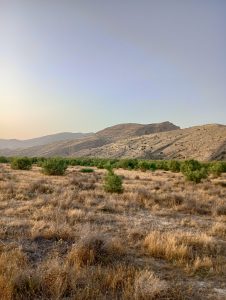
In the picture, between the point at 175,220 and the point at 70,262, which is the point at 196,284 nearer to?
the point at 70,262

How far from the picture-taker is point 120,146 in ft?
548

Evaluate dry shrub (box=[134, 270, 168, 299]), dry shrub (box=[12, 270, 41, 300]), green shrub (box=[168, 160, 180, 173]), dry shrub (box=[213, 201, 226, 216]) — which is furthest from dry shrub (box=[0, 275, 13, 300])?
green shrub (box=[168, 160, 180, 173])

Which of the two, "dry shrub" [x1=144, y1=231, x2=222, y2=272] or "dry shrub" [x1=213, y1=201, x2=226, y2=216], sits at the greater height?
"dry shrub" [x1=144, y1=231, x2=222, y2=272]

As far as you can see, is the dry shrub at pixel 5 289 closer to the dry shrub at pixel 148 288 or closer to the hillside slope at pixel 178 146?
the dry shrub at pixel 148 288

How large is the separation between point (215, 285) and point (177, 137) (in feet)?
485

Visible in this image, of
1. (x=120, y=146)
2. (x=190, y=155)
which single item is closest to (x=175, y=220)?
(x=190, y=155)

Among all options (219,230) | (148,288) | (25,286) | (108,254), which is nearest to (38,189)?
(219,230)

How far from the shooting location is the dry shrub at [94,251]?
8102 mm

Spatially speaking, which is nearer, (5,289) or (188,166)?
(5,289)

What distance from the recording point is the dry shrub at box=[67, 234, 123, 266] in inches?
319

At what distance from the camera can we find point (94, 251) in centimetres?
848

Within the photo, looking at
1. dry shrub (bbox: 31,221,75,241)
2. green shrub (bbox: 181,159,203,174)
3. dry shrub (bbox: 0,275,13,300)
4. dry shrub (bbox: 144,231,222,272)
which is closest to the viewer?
dry shrub (bbox: 0,275,13,300)

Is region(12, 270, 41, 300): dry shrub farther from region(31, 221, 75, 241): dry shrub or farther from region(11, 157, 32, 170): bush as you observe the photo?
region(11, 157, 32, 170): bush

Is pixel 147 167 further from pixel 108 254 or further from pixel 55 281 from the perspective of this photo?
pixel 55 281
